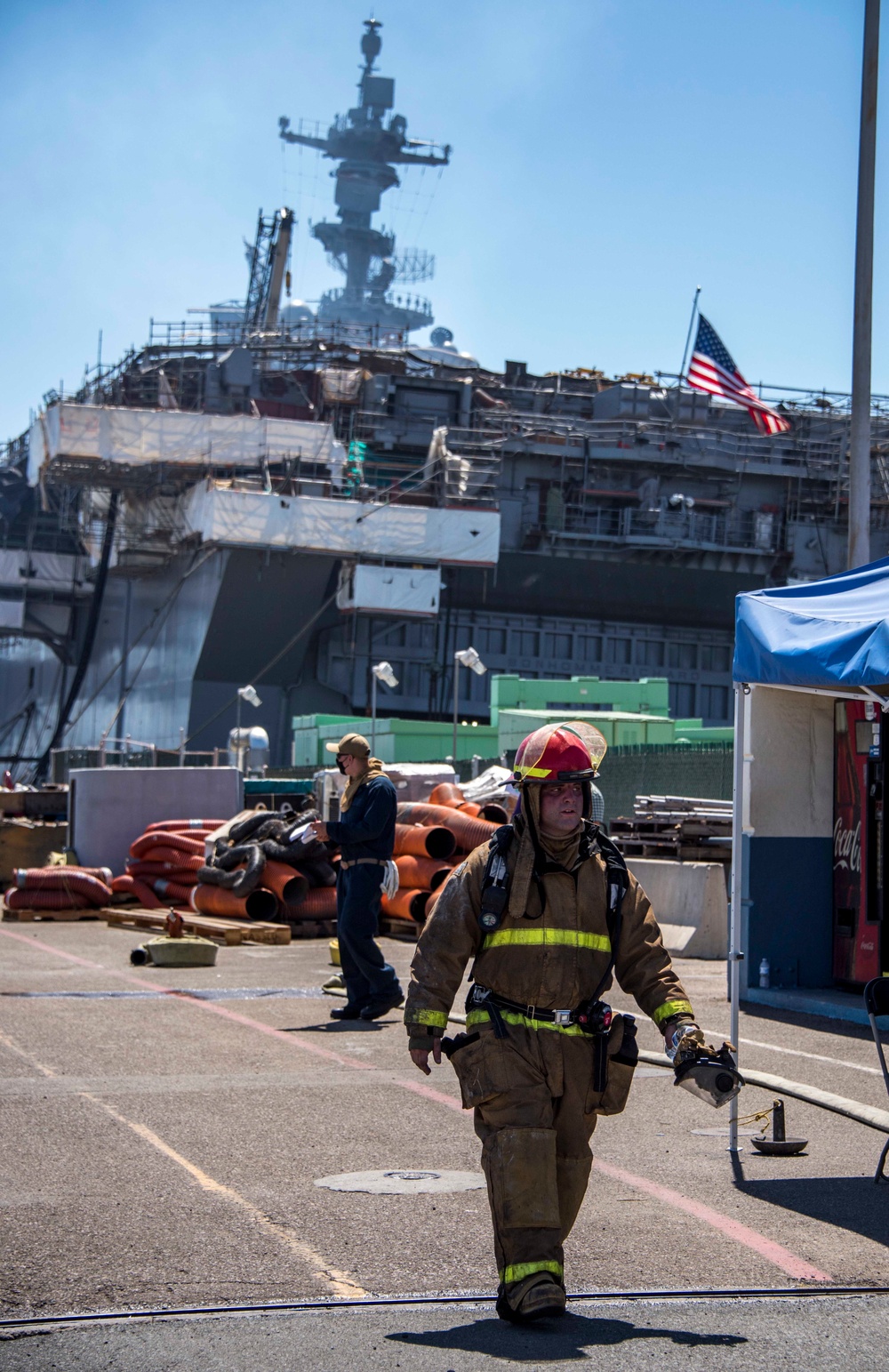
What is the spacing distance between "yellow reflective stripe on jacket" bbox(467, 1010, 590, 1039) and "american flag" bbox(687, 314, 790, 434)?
21.5 m

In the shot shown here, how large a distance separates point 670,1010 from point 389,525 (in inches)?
1854

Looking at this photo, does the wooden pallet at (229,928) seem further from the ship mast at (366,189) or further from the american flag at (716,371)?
the ship mast at (366,189)

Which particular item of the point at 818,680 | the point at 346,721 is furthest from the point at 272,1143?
the point at 346,721

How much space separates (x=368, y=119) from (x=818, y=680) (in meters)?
128

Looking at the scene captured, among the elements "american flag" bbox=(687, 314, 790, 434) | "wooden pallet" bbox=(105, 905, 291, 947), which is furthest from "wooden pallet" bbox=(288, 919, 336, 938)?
"american flag" bbox=(687, 314, 790, 434)

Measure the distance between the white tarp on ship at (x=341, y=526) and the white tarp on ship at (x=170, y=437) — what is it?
5.88 ft

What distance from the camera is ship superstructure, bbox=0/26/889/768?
51.2m

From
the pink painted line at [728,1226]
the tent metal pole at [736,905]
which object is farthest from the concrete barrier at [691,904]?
the pink painted line at [728,1226]

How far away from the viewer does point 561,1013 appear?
449 centimetres

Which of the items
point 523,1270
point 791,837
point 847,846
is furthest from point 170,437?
point 523,1270

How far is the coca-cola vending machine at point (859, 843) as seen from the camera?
430 inches

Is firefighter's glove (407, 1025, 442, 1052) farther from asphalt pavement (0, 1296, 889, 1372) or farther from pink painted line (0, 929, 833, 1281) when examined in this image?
pink painted line (0, 929, 833, 1281)

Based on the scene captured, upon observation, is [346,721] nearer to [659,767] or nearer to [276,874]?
[659,767]

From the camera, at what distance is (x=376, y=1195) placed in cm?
582
